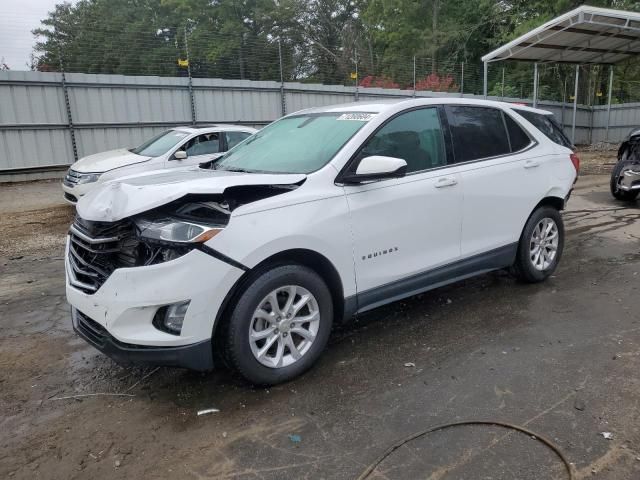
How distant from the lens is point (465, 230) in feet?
13.9

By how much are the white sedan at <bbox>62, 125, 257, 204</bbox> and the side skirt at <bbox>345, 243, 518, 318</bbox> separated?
18.7 feet

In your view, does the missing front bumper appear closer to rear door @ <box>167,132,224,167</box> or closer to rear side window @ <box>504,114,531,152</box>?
rear side window @ <box>504,114,531,152</box>

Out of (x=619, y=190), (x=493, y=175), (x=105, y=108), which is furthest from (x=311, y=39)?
(x=493, y=175)

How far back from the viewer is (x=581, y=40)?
16281 mm

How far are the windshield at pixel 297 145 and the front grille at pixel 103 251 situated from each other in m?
1.15

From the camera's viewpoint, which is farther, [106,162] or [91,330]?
[106,162]

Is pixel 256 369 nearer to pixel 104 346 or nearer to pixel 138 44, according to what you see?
pixel 104 346

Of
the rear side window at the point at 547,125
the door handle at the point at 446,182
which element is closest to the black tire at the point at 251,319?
the door handle at the point at 446,182

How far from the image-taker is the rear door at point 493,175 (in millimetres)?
4273

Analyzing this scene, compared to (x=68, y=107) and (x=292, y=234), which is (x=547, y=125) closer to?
(x=292, y=234)

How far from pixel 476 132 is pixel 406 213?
1253 millimetres

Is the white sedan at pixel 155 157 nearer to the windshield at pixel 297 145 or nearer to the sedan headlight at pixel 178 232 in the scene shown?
the windshield at pixel 297 145

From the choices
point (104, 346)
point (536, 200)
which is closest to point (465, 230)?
point (536, 200)

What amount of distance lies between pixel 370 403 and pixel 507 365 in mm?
1071
